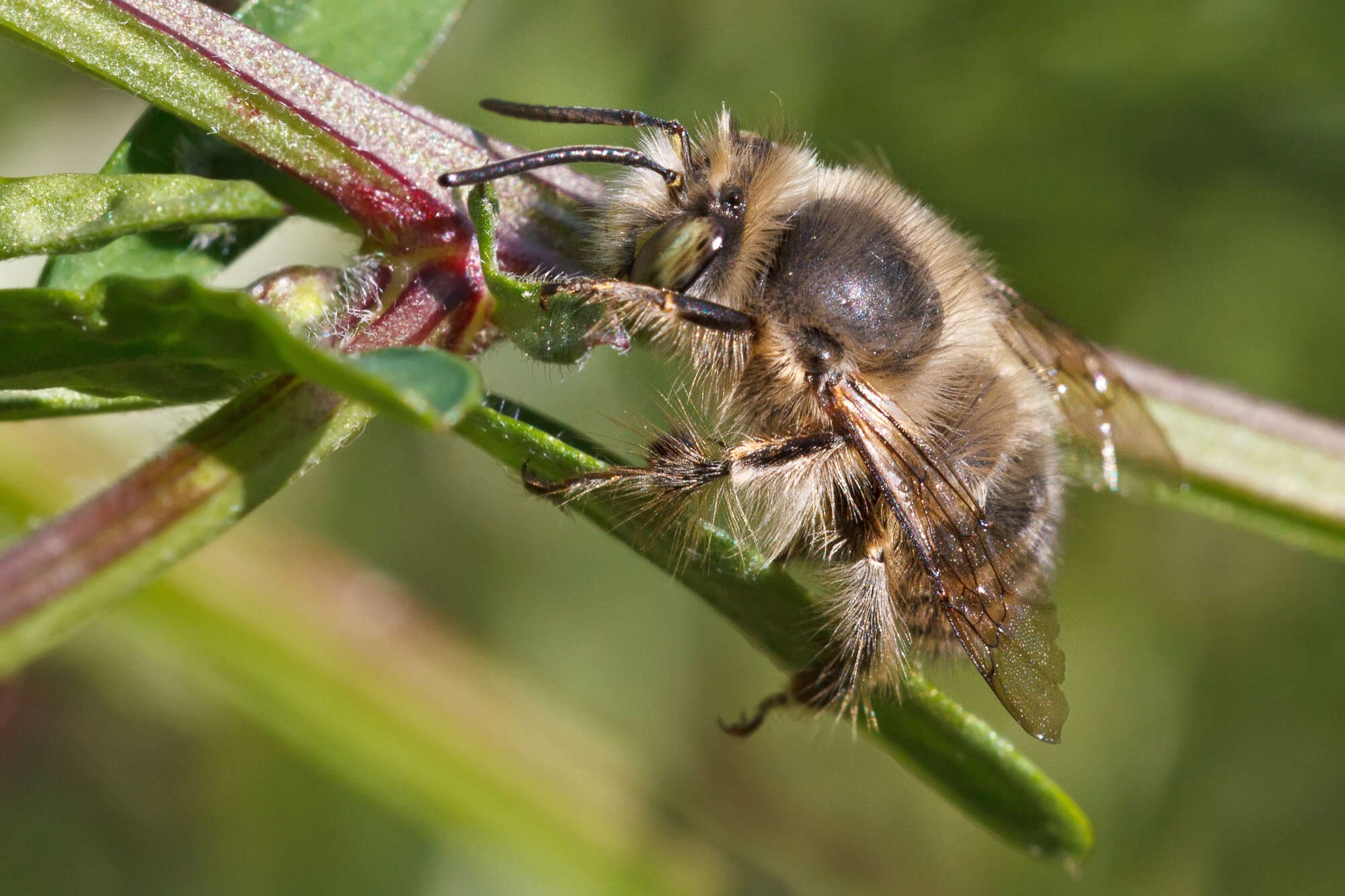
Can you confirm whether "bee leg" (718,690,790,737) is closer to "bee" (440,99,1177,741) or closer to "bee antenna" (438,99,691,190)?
"bee" (440,99,1177,741)

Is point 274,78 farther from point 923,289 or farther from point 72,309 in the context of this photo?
point 923,289

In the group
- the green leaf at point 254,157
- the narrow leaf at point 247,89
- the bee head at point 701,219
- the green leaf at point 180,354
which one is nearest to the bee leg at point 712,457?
the bee head at point 701,219

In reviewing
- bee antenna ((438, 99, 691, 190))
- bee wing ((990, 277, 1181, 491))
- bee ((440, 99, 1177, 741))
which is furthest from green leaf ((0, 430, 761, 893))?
bee wing ((990, 277, 1181, 491))

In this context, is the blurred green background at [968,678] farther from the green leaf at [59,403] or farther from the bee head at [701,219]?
the green leaf at [59,403]

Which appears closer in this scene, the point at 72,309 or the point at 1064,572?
the point at 72,309

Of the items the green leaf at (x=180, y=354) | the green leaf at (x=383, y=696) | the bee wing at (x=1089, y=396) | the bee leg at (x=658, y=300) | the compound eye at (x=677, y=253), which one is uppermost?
the bee wing at (x=1089, y=396)

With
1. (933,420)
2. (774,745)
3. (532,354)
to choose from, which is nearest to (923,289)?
(933,420)

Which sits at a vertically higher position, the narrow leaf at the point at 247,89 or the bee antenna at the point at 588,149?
the bee antenna at the point at 588,149
